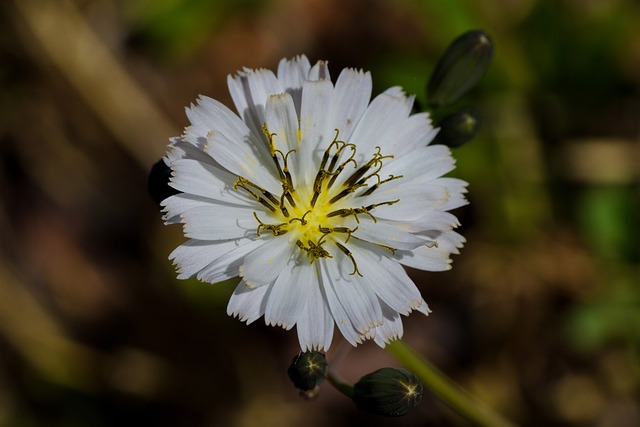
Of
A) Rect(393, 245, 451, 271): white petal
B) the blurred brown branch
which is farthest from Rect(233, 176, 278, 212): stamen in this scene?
the blurred brown branch

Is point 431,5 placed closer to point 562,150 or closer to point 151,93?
point 562,150

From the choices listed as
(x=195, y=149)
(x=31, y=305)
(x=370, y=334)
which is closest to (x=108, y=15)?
(x=31, y=305)

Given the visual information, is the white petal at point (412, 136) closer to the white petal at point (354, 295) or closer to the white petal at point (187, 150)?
the white petal at point (354, 295)

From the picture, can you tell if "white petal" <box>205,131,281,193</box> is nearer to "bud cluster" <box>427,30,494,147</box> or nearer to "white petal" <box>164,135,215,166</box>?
"white petal" <box>164,135,215,166</box>

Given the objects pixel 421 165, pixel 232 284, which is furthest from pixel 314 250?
pixel 232 284

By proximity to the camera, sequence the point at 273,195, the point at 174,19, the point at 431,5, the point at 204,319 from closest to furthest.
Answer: the point at 273,195
the point at 431,5
the point at 204,319
the point at 174,19

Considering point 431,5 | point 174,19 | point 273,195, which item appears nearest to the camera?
point 273,195
